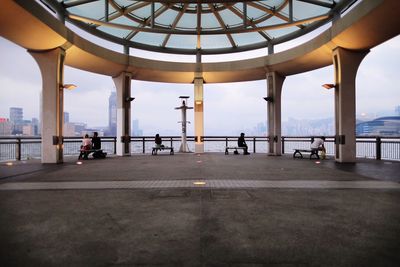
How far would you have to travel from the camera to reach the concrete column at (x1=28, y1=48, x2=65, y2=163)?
988 cm

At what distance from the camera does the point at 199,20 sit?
484 inches

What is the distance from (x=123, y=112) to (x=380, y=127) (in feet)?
50.2

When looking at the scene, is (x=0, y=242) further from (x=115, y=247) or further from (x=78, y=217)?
(x=115, y=247)

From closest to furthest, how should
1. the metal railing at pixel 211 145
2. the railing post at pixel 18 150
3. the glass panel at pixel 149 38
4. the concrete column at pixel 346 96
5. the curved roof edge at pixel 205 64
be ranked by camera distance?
the curved roof edge at pixel 205 64 < the concrete column at pixel 346 96 < the metal railing at pixel 211 145 < the railing post at pixel 18 150 < the glass panel at pixel 149 38

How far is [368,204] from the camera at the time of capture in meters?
3.94

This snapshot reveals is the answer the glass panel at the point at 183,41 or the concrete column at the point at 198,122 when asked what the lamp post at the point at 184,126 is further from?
the glass panel at the point at 183,41

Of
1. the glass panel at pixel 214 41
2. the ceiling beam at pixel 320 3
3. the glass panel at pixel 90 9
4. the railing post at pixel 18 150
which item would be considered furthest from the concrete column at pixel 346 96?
the railing post at pixel 18 150

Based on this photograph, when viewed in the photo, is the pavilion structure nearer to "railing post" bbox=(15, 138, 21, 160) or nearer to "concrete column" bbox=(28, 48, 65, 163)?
"concrete column" bbox=(28, 48, 65, 163)

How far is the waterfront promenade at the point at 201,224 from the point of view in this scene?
2262mm

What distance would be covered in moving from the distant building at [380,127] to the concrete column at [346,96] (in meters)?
0.97

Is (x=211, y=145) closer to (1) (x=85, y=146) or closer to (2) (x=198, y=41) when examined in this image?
(2) (x=198, y=41)

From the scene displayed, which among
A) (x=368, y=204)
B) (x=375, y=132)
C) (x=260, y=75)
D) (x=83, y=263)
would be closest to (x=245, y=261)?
(x=83, y=263)

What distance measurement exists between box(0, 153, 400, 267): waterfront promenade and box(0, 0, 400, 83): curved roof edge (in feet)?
15.8

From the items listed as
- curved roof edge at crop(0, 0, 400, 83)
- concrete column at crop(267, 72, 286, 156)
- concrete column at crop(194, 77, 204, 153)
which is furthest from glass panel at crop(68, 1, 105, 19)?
concrete column at crop(267, 72, 286, 156)
